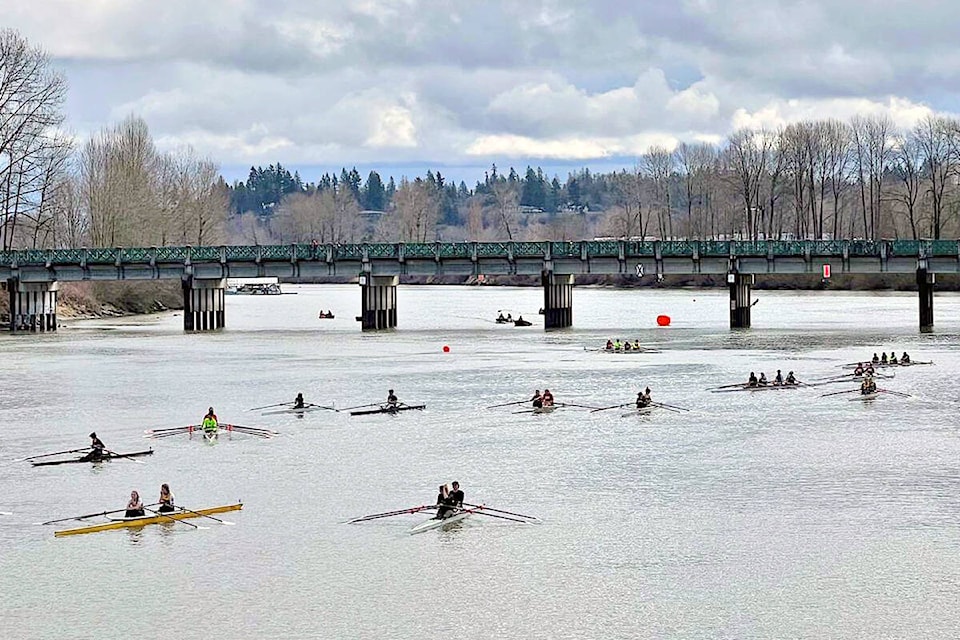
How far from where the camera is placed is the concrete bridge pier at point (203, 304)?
367 feet

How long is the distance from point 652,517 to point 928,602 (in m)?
9.21

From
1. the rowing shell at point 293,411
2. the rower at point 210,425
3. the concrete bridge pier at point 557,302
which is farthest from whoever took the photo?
the concrete bridge pier at point 557,302

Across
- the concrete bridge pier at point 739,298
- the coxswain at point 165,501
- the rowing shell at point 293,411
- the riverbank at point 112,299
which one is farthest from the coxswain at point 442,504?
the riverbank at point 112,299

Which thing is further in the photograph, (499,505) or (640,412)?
(640,412)

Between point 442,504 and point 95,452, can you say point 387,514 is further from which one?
point 95,452

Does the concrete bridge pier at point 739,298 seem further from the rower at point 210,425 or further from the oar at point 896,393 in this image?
the rower at point 210,425

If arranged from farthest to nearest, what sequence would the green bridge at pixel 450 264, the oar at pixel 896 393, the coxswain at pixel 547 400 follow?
the green bridge at pixel 450 264 < the oar at pixel 896 393 < the coxswain at pixel 547 400

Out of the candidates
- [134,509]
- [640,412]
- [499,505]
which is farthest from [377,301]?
[134,509]

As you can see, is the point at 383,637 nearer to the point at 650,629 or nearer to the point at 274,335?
the point at 650,629

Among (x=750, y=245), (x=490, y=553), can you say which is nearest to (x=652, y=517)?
(x=490, y=553)

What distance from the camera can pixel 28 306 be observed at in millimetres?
110938

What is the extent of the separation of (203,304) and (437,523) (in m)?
80.1

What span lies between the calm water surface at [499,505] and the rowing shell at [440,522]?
1.17 ft

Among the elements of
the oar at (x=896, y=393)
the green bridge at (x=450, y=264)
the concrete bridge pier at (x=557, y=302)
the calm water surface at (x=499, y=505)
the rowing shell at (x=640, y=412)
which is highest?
the green bridge at (x=450, y=264)
